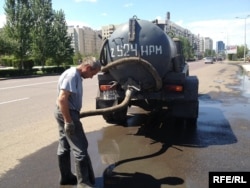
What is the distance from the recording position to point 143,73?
6.00 m

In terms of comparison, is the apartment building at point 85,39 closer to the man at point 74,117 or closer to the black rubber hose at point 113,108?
the black rubber hose at point 113,108

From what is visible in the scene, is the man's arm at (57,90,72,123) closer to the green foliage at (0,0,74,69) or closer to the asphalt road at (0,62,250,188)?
the asphalt road at (0,62,250,188)

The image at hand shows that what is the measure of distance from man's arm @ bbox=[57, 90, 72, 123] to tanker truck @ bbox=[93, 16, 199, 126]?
5.36 feet

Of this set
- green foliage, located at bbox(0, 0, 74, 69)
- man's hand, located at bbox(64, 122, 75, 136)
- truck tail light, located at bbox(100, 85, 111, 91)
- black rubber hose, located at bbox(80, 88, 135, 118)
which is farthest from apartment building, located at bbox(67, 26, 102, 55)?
man's hand, located at bbox(64, 122, 75, 136)

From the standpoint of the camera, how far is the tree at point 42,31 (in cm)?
3482

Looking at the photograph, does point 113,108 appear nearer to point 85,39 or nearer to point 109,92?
point 109,92

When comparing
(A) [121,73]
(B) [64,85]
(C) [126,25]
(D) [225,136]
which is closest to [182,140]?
(D) [225,136]

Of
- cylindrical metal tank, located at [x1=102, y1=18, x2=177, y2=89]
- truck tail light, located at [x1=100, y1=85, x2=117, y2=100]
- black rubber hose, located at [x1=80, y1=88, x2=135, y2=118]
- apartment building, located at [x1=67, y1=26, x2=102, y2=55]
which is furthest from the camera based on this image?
apartment building, located at [x1=67, y1=26, x2=102, y2=55]

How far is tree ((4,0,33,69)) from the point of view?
105 ft

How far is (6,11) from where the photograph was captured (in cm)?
3234

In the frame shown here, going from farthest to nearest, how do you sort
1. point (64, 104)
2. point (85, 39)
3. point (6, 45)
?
point (85, 39)
point (6, 45)
point (64, 104)

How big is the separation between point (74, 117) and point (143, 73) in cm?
231

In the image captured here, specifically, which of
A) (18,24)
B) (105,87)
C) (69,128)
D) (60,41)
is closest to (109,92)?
(105,87)

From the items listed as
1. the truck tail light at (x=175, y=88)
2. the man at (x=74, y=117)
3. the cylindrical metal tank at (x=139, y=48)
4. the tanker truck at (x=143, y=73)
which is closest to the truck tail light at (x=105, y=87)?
the tanker truck at (x=143, y=73)
